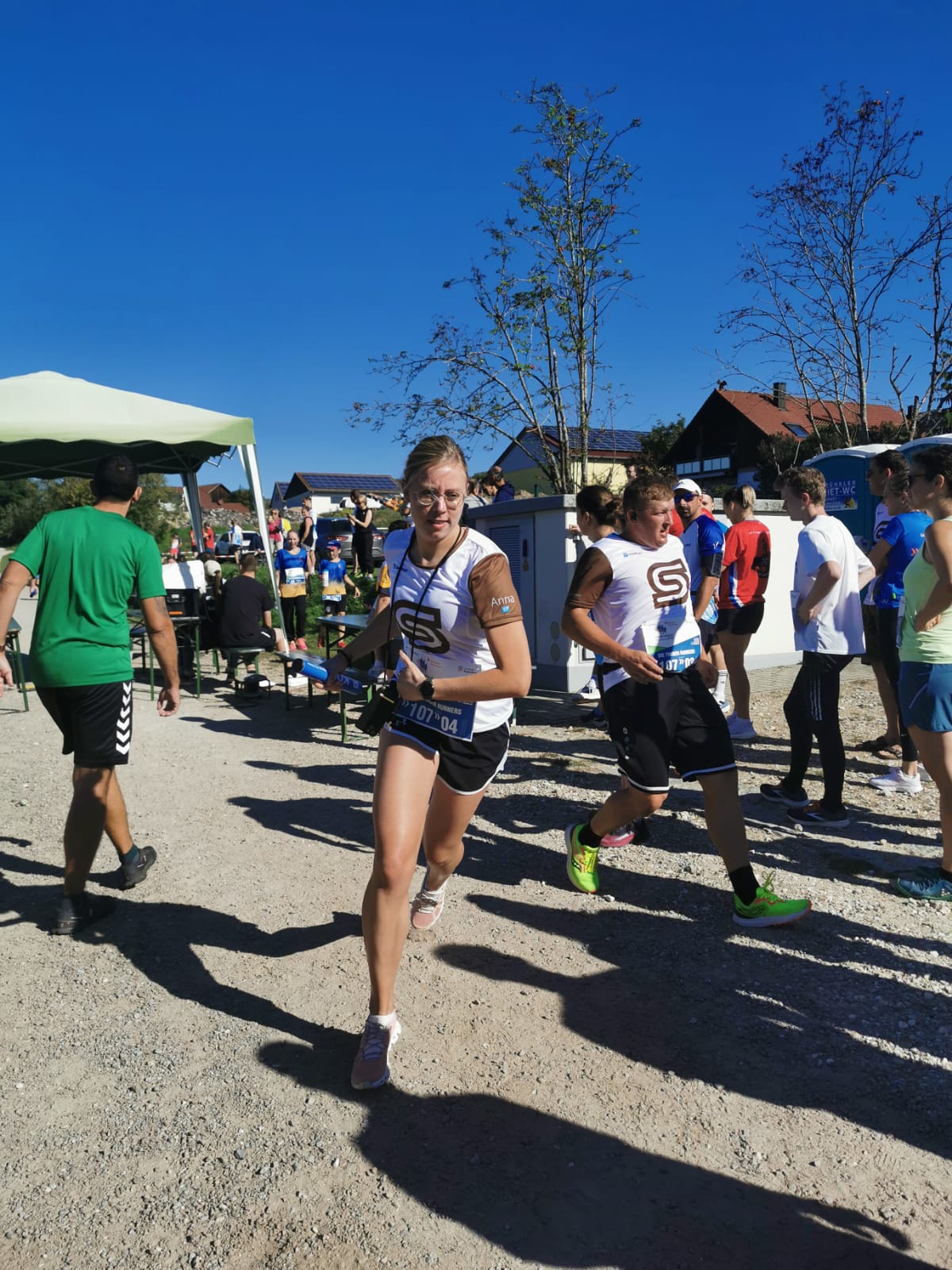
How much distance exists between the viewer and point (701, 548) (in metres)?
6.63

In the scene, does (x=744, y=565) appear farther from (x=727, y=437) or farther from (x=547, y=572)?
(x=727, y=437)

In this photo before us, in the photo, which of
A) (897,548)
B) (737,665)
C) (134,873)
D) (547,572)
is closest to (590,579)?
(134,873)

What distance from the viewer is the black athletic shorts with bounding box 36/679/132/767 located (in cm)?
372

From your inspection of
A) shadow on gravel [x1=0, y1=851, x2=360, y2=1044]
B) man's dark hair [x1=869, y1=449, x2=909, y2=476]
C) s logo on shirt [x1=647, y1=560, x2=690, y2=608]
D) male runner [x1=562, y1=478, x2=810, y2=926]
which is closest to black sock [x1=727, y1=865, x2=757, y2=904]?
male runner [x1=562, y1=478, x2=810, y2=926]

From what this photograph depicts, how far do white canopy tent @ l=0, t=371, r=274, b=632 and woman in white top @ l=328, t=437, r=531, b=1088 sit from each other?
8.40 metres

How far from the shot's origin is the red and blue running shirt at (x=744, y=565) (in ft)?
21.8

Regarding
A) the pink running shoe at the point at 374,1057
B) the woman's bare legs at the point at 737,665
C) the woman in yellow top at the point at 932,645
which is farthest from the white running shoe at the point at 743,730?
the pink running shoe at the point at 374,1057

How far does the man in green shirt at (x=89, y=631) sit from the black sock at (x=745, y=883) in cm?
261

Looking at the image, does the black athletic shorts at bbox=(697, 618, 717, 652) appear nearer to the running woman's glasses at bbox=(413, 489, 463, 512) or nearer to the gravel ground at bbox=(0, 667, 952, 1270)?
the gravel ground at bbox=(0, 667, 952, 1270)

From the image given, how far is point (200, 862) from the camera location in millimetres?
4602

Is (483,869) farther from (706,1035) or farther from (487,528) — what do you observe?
(487,528)

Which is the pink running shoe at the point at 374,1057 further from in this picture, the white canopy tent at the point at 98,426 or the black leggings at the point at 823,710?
the white canopy tent at the point at 98,426

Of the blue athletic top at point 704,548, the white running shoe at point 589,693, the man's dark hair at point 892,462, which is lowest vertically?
the white running shoe at point 589,693

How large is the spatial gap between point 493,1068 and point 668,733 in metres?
1.53
